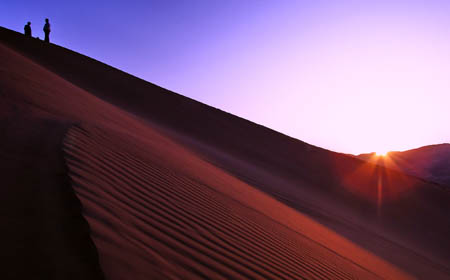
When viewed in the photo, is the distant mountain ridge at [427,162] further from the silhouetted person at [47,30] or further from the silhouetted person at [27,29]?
the silhouetted person at [27,29]

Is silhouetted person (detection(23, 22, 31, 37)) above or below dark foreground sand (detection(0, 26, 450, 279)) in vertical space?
above

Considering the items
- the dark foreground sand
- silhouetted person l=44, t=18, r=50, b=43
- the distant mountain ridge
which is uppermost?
silhouetted person l=44, t=18, r=50, b=43

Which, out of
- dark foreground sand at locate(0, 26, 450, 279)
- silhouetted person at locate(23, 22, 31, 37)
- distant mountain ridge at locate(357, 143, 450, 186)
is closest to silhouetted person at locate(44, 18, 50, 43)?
silhouetted person at locate(23, 22, 31, 37)

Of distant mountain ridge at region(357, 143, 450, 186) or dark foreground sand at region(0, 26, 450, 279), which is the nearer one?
dark foreground sand at region(0, 26, 450, 279)

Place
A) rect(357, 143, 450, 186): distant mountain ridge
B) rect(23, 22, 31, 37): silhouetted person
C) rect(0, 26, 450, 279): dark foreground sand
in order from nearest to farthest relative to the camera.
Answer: rect(0, 26, 450, 279): dark foreground sand, rect(23, 22, 31, 37): silhouetted person, rect(357, 143, 450, 186): distant mountain ridge

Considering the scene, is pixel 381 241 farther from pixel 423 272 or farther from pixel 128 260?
pixel 128 260

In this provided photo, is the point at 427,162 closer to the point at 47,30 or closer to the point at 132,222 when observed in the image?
the point at 47,30

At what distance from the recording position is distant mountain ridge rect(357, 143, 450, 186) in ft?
99.3

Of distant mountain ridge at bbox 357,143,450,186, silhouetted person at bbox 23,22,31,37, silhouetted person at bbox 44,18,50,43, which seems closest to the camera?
silhouetted person at bbox 44,18,50,43

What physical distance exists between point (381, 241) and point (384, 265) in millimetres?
2689

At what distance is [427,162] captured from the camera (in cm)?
3509

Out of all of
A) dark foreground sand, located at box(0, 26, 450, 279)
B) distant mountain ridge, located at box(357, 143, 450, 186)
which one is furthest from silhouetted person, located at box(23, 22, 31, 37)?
distant mountain ridge, located at box(357, 143, 450, 186)

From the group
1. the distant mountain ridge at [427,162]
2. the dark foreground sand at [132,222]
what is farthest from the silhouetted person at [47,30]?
the distant mountain ridge at [427,162]

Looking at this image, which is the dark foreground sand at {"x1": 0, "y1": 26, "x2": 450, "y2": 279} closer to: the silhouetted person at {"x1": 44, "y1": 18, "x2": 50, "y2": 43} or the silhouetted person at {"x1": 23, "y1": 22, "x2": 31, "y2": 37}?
the silhouetted person at {"x1": 44, "y1": 18, "x2": 50, "y2": 43}
